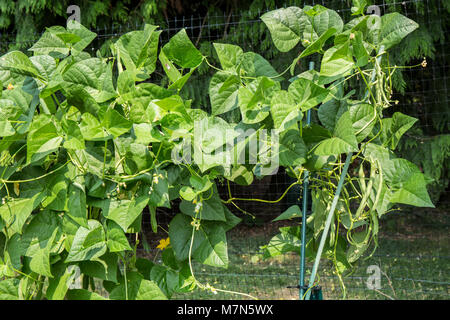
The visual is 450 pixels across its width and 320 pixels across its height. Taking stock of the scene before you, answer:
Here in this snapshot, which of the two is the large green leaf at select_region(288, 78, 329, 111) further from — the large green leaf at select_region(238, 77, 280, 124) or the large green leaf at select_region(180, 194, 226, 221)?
the large green leaf at select_region(180, 194, 226, 221)

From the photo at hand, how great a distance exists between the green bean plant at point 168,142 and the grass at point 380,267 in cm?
117

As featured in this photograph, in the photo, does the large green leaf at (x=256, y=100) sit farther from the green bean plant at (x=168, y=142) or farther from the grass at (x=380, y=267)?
the grass at (x=380, y=267)

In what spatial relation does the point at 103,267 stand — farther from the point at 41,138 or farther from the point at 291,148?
the point at 291,148

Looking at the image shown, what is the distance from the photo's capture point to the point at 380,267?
10.7ft

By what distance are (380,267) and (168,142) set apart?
281cm

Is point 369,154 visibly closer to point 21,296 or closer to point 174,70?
point 174,70

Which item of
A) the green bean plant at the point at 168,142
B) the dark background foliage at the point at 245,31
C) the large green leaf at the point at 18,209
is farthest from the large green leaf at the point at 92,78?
the dark background foliage at the point at 245,31

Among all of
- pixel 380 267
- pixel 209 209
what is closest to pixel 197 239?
pixel 209 209

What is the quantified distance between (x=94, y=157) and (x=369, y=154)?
0.53 meters

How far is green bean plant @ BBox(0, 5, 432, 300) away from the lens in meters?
0.82

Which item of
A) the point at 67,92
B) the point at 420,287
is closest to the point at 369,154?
the point at 67,92

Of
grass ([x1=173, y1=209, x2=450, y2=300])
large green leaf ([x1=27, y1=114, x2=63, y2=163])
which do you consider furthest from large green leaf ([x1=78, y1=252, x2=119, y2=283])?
grass ([x1=173, y1=209, x2=450, y2=300])

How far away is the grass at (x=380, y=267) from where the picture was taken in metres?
2.86

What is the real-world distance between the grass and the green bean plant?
1170 millimetres
